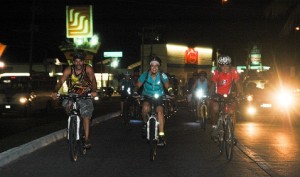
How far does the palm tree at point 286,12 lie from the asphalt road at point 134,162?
58616 millimetres

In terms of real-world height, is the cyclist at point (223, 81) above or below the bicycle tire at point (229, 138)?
above

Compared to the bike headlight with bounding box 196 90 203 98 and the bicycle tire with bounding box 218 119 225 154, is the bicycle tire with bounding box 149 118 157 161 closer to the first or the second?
the bicycle tire with bounding box 218 119 225 154

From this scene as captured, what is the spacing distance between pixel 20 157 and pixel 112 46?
92.0 m

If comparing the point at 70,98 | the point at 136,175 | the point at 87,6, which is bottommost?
the point at 136,175

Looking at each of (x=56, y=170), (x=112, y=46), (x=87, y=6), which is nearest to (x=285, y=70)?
(x=112, y=46)

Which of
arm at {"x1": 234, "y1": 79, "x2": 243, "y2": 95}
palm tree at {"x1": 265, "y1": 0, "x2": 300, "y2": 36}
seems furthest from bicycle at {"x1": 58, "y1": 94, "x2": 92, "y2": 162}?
palm tree at {"x1": 265, "y1": 0, "x2": 300, "y2": 36}

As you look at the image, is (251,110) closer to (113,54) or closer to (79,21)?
(79,21)

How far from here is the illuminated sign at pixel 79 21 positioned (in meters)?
34.8

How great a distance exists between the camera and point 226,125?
11.4m

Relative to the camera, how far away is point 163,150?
12.4m

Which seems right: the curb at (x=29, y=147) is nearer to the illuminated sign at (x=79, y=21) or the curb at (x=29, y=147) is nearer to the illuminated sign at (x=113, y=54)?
the illuminated sign at (x=79, y=21)

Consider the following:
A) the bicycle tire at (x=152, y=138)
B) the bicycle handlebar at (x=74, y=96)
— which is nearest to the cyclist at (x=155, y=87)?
the bicycle tire at (x=152, y=138)

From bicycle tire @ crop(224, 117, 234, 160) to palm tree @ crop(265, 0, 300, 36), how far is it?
6029 centimetres

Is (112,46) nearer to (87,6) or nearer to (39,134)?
(87,6)
